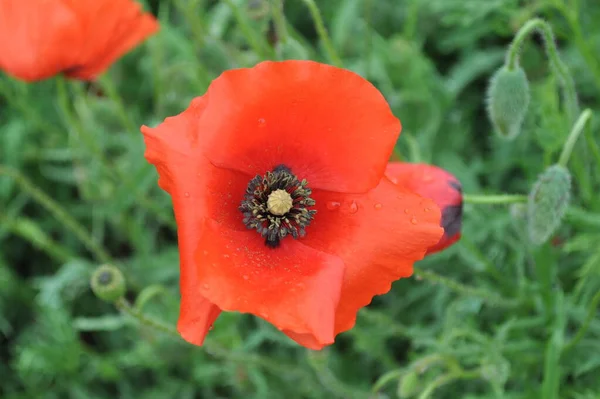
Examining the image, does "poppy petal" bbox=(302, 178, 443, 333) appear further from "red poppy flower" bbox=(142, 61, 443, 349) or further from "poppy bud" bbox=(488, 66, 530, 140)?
"poppy bud" bbox=(488, 66, 530, 140)

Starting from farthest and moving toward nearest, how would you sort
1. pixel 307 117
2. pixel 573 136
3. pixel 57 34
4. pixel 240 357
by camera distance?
pixel 240 357 < pixel 57 34 < pixel 573 136 < pixel 307 117

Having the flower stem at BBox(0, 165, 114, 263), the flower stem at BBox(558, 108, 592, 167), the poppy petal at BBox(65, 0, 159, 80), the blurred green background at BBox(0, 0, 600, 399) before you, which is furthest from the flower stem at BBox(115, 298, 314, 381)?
the flower stem at BBox(558, 108, 592, 167)

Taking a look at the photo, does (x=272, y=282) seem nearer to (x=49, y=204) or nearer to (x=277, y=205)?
(x=277, y=205)

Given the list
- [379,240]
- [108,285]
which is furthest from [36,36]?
[379,240]

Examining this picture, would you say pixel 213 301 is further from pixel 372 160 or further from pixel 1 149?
pixel 1 149

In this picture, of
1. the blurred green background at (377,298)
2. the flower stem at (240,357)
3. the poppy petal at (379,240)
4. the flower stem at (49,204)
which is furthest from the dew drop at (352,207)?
the flower stem at (49,204)

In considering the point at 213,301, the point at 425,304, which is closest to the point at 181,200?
the point at 213,301
